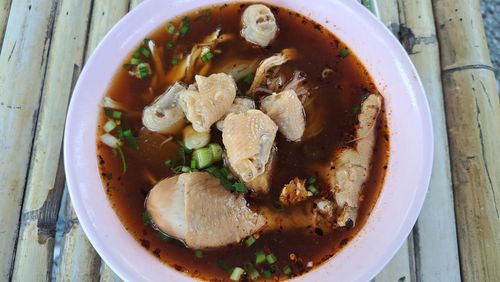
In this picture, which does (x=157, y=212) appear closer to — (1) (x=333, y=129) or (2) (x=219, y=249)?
(2) (x=219, y=249)

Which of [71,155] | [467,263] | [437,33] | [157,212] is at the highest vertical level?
[437,33]

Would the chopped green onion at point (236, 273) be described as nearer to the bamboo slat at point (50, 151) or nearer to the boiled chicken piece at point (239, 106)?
the boiled chicken piece at point (239, 106)

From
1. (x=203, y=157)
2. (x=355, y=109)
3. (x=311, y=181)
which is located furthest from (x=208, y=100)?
(x=355, y=109)

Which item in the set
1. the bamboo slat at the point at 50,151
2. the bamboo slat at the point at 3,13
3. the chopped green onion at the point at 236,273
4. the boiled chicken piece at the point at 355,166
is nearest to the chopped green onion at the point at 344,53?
the boiled chicken piece at the point at 355,166

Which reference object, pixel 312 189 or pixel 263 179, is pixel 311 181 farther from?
pixel 263 179

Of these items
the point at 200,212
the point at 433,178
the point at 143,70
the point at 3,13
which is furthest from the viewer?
the point at 3,13

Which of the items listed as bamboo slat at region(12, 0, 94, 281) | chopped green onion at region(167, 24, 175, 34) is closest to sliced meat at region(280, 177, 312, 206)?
chopped green onion at region(167, 24, 175, 34)

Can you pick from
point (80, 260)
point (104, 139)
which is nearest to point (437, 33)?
point (104, 139)
